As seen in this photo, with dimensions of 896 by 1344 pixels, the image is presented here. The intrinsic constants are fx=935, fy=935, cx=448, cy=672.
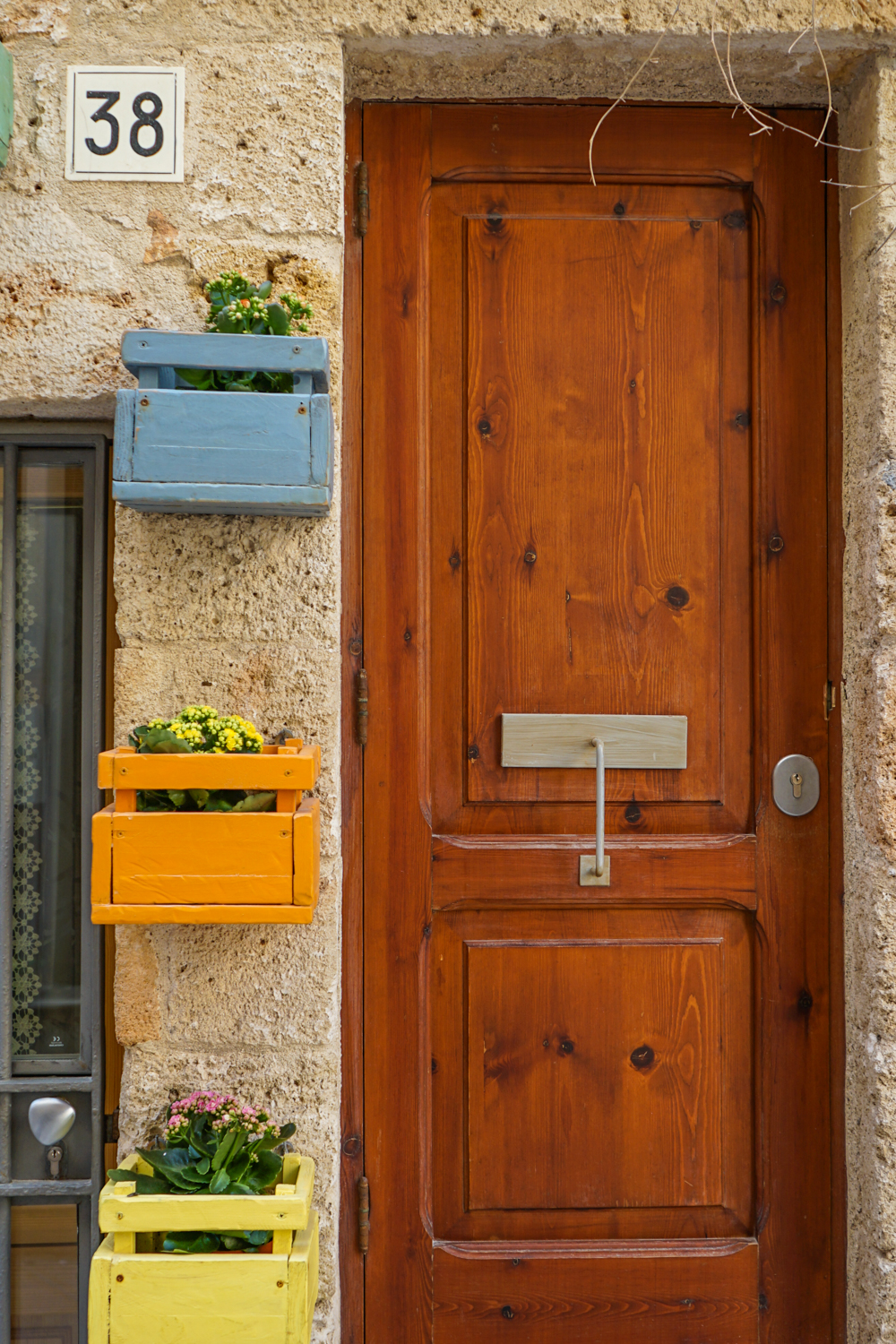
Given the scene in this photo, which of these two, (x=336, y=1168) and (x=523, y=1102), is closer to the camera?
(x=336, y=1168)

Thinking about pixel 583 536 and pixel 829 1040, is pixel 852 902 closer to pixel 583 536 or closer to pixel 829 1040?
pixel 829 1040

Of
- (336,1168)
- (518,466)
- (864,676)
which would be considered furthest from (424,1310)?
(518,466)

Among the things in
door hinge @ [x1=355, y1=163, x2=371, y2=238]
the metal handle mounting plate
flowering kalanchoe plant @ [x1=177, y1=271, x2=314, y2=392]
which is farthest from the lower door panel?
door hinge @ [x1=355, y1=163, x2=371, y2=238]

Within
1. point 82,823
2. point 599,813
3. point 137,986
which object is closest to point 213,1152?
point 137,986

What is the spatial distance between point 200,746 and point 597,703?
812 mm

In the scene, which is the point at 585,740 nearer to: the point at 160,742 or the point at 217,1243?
the point at 160,742

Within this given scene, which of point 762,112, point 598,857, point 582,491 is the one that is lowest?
point 598,857

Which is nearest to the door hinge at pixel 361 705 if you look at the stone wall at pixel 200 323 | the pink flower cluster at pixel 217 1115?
the stone wall at pixel 200 323

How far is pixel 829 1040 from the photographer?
1907 millimetres

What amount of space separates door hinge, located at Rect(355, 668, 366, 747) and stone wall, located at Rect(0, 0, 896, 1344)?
13 cm

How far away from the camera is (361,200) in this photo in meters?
1.89

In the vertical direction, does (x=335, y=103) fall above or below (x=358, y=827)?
above

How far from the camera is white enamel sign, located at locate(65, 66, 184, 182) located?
5.66 ft

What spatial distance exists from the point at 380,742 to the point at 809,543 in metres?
0.98
